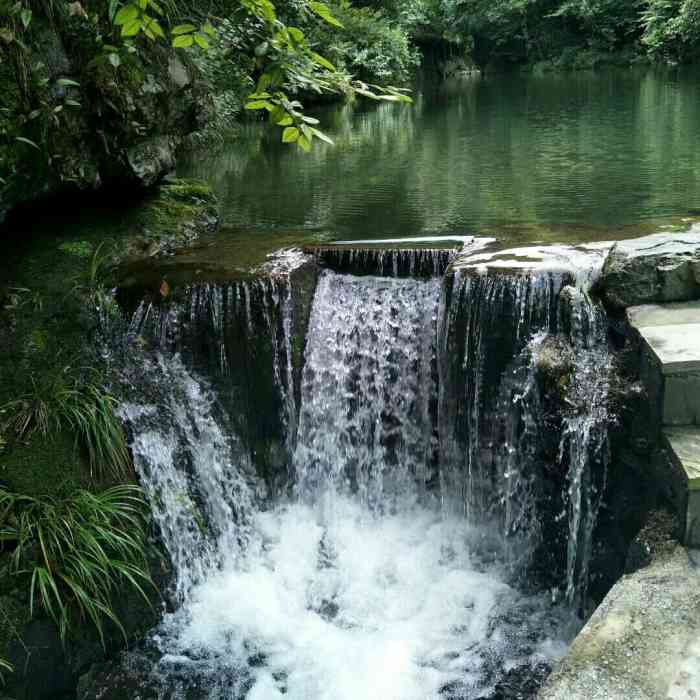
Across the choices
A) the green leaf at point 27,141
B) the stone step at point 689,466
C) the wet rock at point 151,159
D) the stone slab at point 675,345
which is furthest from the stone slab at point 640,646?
the wet rock at point 151,159

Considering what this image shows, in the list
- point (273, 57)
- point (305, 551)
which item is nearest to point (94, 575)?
point (305, 551)

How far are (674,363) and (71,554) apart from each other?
11.3ft

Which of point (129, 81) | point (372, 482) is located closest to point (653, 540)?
point (372, 482)

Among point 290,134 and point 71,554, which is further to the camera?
point 71,554

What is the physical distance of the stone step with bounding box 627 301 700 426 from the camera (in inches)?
161

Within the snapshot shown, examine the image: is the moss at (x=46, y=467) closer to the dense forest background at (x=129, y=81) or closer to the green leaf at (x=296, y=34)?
the dense forest background at (x=129, y=81)

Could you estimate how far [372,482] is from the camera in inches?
234

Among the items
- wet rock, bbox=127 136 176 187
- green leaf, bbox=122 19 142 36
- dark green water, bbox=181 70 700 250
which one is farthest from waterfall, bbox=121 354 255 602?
green leaf, bbox=122 19 142 36

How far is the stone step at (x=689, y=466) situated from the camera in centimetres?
371

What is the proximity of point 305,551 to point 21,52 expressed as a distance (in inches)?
154

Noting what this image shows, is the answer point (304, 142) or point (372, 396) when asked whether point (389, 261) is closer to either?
point (372, 396)

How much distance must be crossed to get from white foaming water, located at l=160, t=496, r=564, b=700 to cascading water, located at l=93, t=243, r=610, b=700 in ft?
0.04

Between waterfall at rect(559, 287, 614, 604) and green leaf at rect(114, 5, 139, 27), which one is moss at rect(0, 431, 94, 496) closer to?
green leaf at rect(114, 5, 139, 27)

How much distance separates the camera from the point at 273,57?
3.68 m
